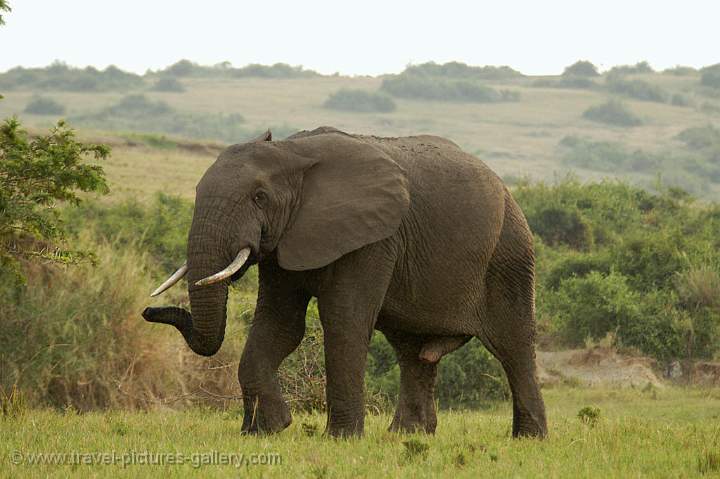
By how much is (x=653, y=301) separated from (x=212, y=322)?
13.9m

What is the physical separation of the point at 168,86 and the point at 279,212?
101m

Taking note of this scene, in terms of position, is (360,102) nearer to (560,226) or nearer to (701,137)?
(701,137)

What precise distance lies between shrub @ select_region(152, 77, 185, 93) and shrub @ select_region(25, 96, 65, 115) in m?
21.0

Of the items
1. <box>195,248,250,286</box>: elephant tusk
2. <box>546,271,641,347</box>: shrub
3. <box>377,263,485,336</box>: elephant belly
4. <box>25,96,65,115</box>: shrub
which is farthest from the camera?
<box>25,96,65,115</box>: shrub

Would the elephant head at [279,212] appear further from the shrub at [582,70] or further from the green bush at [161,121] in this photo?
the shrub at [582,70]

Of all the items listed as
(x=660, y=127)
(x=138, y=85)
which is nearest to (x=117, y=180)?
(x=660, y=127)

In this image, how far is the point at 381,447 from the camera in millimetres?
8594

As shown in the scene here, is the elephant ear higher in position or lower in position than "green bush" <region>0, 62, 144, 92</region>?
higher

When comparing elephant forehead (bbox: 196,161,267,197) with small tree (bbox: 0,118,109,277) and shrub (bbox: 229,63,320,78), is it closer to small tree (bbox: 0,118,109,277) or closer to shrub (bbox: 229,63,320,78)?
small tree (bbox: 0,118,109,277)

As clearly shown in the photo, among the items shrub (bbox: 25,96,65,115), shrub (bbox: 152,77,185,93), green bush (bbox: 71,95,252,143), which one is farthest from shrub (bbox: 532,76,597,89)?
shrub (bbox: 25,96,65,115)

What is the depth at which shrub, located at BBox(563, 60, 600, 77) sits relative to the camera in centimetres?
12062

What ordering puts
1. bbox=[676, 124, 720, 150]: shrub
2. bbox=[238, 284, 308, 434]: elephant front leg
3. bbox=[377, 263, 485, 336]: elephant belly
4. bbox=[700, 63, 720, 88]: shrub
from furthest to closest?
bbox=[700, 63, 720, 88]: shrub → bbox=[676, 124, 720, 150]: shrub → bbox=[377, 263, 485, 336]: elephant belly → bbox=[238, 284, 308, 434]: elephant front leg

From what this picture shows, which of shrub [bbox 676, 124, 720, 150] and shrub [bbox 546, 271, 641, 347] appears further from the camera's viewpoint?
shrub [bbox 676, 124, 720, 150]

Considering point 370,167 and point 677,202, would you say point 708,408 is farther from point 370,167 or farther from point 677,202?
point 677,202
